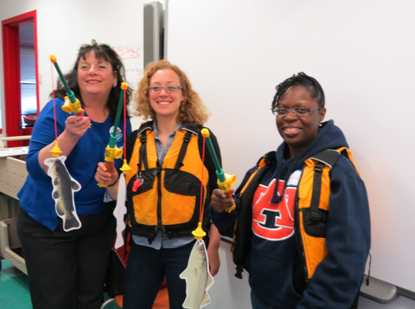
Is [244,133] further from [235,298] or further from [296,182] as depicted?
[235,298]

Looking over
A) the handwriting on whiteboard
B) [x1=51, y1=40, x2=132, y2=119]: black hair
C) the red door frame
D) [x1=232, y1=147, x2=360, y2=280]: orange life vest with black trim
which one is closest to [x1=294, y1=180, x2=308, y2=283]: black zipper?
[x1=232, y1=147, x2=360, y2=280]: orange life vest with black trim

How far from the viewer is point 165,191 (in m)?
1.26

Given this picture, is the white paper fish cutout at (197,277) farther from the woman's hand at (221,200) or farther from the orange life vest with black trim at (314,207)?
the orange life vest with black trim at (314,207)

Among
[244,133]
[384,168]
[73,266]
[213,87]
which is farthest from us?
[213,87]

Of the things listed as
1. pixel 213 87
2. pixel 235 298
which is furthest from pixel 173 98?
pixel 235 298

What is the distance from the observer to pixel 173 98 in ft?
4.42

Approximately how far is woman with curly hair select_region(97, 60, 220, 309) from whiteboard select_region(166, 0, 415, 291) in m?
0.31

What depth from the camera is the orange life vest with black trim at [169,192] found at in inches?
49.5

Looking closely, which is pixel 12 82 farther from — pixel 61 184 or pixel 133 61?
pixel 61 184

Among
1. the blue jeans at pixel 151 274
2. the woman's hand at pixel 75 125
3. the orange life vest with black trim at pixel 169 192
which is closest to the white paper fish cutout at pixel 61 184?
the woman's hand at pixel 75 125

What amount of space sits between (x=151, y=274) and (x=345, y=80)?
1.10m

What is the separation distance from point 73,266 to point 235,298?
2.78 ft

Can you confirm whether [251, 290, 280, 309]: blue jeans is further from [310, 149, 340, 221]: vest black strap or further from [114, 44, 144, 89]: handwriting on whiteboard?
[114, 44, 144, 89]: handwriting on whiteboard

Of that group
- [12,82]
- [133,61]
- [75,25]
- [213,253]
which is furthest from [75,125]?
[12,82]
